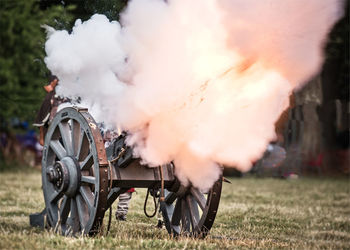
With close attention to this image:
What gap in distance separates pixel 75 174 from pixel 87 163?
0.47ft

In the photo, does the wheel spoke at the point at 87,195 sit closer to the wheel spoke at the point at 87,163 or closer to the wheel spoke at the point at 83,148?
the wheel spoke at the point at 87,163

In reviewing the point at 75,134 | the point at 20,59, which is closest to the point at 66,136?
the point at 75,134

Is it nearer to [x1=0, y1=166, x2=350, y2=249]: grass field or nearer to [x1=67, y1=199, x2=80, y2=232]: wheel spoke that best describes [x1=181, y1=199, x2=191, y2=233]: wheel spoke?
[x1=0, y1=166, x2=350, y2=249]: grass field

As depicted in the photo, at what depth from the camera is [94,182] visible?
4.85 m

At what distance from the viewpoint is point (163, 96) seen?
490cm

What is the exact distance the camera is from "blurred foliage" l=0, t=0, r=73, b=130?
14.4m

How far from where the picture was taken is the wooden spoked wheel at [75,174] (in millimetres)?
4793

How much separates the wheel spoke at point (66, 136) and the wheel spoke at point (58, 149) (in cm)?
9

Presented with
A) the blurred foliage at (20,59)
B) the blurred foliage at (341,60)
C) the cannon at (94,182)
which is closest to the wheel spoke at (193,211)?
the cannon at (94,182)

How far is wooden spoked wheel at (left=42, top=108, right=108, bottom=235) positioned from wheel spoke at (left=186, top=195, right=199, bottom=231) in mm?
835

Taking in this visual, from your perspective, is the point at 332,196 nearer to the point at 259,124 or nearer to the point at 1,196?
the point at 1,196

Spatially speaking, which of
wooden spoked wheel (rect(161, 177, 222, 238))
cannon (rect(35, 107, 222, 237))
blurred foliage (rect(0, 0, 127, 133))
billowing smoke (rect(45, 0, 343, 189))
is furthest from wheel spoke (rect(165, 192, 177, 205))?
blurred foliage (rect(0, 0, 127, 133))

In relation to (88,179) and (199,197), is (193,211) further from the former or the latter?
(88,179)

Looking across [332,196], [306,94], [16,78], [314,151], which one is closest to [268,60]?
[306,94]
